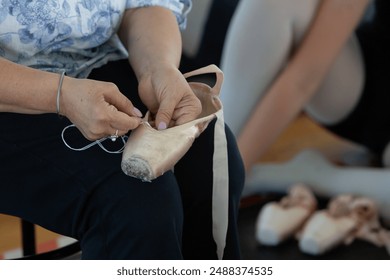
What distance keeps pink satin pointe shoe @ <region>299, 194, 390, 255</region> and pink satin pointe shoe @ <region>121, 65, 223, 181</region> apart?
1.32ft

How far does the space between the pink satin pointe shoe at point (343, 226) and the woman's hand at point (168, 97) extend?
0.41 m

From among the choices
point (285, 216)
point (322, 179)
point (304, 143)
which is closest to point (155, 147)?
point (285, 216)

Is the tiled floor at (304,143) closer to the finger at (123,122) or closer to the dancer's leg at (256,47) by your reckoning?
the dancer's leg at (256,47)

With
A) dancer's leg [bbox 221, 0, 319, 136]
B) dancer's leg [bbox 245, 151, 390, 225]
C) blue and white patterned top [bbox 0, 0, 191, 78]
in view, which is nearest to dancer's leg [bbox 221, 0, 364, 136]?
dancer's leg [bbox 221, 0, 319, 136]

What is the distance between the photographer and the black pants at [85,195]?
1.76 feet

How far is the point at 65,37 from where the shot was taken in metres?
0.63

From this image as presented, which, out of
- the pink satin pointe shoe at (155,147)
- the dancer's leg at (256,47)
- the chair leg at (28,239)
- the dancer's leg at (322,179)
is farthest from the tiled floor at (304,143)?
the pink satin pointe shoe at (155,147)

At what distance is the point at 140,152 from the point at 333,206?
1.86ft

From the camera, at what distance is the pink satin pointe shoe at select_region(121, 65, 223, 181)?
1.72ft

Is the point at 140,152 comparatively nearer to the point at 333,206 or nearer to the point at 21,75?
the point at 21,75

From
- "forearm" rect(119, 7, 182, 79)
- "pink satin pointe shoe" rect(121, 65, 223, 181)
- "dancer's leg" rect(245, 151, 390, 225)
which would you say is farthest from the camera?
"dancer's leg" rect(245, 151, 390, 225)

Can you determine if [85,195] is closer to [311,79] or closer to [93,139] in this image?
[93,139]

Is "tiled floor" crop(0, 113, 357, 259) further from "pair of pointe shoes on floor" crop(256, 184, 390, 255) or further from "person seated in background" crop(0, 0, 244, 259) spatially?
"person seated in background" crop(0, 0, 244, 259)

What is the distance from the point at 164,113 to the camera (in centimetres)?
58
